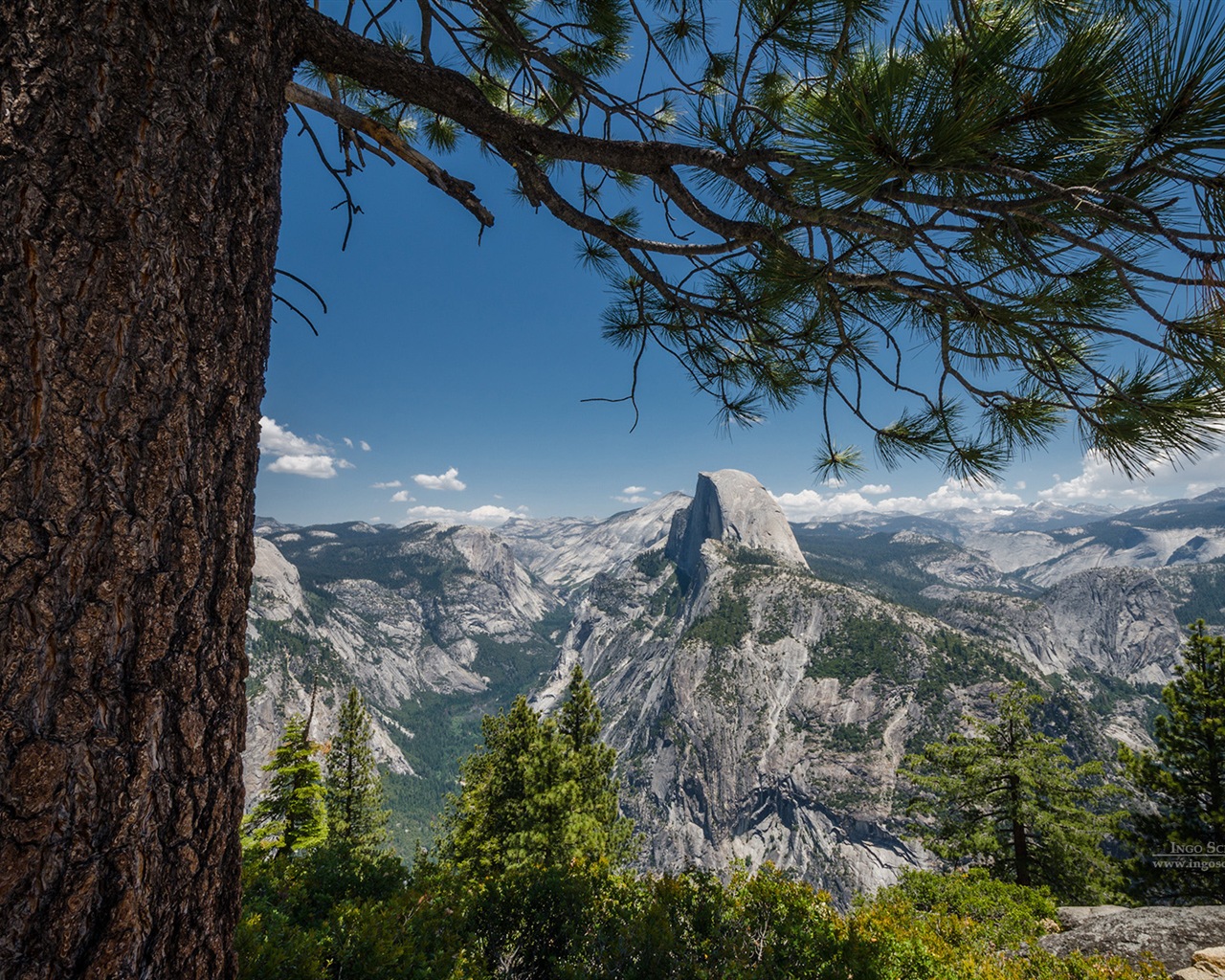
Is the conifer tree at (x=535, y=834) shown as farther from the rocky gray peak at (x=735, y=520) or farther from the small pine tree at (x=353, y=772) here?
the rocky gray peak at (x=735, y=520)

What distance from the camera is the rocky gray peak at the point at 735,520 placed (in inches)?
5487

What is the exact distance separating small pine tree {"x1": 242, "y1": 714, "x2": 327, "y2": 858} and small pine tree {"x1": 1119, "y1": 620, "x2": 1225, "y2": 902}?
1915cm

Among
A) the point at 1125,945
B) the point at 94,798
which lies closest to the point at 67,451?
the point at 94,798

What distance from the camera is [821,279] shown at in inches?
88.6

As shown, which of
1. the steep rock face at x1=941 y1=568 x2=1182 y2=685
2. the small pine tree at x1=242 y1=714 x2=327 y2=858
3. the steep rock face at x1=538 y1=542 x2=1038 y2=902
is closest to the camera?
the small pine tree at x1=242 y1=714 x2=327 y2=858

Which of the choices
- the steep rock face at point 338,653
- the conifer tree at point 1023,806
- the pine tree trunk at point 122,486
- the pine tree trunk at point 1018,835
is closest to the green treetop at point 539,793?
the conifer tree at point 1023,806

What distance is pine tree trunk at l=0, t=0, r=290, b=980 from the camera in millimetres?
861

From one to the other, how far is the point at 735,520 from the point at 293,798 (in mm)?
137855

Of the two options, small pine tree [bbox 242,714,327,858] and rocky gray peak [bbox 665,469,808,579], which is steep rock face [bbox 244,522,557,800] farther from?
rocky gray peak [bbox 665,469,808,579]

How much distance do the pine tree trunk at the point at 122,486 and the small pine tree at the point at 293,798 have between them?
49.6 ft

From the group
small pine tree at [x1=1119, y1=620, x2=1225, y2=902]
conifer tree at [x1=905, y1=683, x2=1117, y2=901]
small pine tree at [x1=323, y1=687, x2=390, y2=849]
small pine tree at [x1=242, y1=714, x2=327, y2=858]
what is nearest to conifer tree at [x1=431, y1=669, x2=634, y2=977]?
small pine tree at [x1=242, y1=714, x2=327, y2=858]

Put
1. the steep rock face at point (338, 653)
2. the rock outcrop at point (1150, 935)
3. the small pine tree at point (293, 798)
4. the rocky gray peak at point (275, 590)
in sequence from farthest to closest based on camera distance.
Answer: the rocky gray peak at point (275, 590)
the steep rock face at point (338, 653)
the small pine tree at point (293, 798)
the rock outcrop at point (1150, 935)

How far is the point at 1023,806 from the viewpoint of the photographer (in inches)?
450

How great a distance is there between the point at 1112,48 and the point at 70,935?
3018 mm
